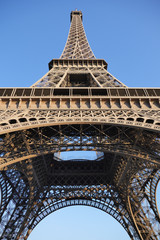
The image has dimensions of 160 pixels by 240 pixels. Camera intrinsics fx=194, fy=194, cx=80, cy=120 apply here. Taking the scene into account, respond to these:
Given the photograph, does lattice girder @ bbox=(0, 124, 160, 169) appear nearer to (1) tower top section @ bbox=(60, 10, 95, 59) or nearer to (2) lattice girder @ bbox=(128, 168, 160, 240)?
(2) lattice girder @ bbox=(128, 168, 160, 240)

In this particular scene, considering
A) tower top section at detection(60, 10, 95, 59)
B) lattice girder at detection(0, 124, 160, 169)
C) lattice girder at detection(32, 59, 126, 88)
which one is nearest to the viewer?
lattice girder at detection(0, 124, 160, 169)

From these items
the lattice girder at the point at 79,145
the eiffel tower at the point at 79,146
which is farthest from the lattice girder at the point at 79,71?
the lattice girder at the point at 79,145

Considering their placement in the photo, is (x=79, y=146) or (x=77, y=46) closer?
(x=79, y=146)

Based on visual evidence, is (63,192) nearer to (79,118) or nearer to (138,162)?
(138,162)

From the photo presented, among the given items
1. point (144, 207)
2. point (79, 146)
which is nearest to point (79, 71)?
point (79, 146)

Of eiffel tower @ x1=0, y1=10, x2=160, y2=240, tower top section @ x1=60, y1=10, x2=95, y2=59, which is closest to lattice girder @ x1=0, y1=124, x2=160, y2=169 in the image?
eiffel tower @ x1=0, y1=10, x2=160, y2=240

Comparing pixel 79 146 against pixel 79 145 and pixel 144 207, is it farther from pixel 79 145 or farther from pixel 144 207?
pixel 144 207
